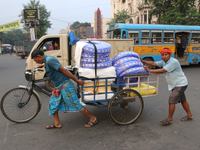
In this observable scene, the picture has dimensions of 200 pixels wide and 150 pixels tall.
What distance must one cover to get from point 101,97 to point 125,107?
683mm

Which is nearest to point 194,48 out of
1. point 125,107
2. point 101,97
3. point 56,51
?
point 56,51

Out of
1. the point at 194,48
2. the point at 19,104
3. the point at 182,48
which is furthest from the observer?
the point at 194,48

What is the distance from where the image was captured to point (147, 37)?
1001 cm

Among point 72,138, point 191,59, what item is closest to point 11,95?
point 72,138

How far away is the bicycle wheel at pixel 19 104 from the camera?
3.34m

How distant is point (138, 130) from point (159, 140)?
44 cm

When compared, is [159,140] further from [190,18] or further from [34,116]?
[190,18]

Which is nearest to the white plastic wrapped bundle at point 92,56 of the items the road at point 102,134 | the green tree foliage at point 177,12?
the road at point 102,134

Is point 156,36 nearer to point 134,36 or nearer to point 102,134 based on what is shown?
point 134,36

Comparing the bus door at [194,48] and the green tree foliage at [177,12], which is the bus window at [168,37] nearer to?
the bus door at [194,48]

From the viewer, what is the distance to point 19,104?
11.3 ft

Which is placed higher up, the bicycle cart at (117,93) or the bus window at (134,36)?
the bus window at (134,36)

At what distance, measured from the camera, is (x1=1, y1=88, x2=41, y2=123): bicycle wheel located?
3344 millimetres

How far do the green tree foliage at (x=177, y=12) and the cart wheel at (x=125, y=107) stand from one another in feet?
55.1
